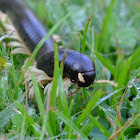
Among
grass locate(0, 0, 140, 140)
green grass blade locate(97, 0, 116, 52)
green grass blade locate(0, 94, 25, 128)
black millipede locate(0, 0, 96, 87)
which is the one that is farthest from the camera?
green grass blade locate(97, 0, 116, 52)

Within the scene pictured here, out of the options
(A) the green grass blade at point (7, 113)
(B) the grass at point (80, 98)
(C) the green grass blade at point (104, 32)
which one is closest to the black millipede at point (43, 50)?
(B) the grass at point (80, 98)

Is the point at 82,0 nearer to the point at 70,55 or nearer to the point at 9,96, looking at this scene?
the point at 70,55

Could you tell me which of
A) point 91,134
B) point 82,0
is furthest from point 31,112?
point 82,0

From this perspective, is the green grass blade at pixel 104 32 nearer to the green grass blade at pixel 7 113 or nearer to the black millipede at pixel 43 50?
the black millipede at pixel 43 50

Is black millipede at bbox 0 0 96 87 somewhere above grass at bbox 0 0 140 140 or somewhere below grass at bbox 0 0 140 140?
above

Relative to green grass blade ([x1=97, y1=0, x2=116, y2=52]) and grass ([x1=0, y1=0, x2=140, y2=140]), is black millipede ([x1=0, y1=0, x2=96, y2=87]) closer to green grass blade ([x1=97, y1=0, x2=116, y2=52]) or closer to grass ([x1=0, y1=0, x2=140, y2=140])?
grass ([x1=0, y1=0, x2=140, y2=140])

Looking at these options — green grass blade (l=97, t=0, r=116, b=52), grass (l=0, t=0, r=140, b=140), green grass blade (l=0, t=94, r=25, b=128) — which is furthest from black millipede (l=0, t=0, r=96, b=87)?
green grass blade (l=97, t=0, r=116, b=52)
